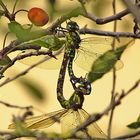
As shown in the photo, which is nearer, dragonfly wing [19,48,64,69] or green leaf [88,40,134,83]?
green leaf [88,40,134,83]

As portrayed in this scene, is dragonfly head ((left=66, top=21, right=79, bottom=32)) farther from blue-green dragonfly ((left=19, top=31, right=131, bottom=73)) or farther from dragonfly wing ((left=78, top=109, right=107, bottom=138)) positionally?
dragonfly wing ((left=78, top=109, right=107, bottom=138))

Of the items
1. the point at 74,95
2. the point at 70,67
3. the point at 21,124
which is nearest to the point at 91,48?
the point at 70,67

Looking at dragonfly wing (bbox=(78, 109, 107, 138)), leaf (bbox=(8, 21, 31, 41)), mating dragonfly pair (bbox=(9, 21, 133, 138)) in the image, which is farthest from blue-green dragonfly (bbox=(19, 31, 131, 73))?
leaf (bbox=(8, 21, 31, 41))

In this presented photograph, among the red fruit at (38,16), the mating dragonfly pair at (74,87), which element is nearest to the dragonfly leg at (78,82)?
the mating dragonfly pair at (74,87)

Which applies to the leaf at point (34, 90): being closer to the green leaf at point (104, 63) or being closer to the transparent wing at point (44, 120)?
the green leaf at point (104, 63)

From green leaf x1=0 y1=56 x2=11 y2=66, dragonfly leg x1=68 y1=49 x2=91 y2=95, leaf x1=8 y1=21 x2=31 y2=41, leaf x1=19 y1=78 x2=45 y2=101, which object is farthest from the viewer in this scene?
green leaf x1=0 y1=56 x2=11 y2=66

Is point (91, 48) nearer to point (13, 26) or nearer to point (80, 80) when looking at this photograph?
point (80, 80)
